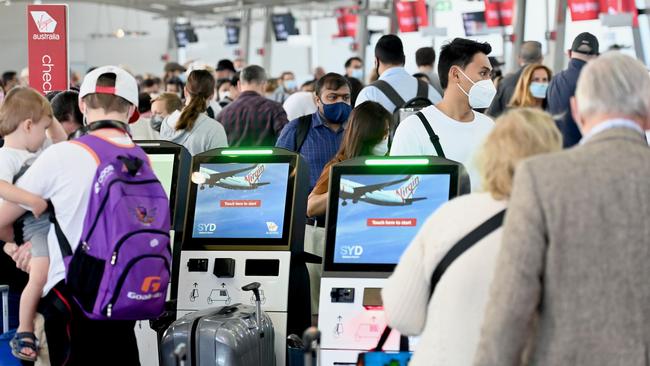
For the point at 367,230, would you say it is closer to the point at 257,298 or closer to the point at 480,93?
the point at 257,298

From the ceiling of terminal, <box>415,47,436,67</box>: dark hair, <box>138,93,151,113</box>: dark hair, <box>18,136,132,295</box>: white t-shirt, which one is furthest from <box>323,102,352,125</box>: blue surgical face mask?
the ceiling of terminal

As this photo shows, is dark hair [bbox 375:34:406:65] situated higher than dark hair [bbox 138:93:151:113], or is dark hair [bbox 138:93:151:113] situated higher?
dark hair [bbox 375:34:406:65]

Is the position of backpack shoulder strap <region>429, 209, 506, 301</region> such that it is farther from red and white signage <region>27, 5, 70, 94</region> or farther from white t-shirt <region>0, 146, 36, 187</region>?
red and white signage <region>27, 5, 70, 94</region>

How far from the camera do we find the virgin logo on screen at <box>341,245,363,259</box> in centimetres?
473

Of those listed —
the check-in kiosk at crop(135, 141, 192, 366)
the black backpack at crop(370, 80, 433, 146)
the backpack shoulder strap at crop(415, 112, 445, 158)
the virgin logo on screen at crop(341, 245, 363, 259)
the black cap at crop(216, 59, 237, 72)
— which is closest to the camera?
the virgin logo on screen at crop(341, 245, 363, 259)

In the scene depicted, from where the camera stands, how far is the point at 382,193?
4.79 meters

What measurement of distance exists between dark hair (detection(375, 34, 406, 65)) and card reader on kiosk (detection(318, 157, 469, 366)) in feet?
10.9

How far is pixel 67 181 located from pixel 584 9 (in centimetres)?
1258

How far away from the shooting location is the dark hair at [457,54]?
545 centimetres

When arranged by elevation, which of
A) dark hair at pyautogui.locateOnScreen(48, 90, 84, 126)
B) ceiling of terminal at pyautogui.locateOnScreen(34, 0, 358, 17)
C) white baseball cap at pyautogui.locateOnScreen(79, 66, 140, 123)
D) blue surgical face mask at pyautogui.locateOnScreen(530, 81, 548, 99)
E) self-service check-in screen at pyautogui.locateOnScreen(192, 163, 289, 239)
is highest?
ceiling of terminal at pyautogui.locateOnScreen(34, 0, 358, 17)

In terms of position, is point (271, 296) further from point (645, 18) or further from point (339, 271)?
point (645, 18)

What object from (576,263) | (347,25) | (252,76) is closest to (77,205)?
(576,263)

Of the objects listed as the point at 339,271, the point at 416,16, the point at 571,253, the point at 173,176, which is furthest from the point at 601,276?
the point at 416,16

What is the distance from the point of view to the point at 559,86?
7.16 m
